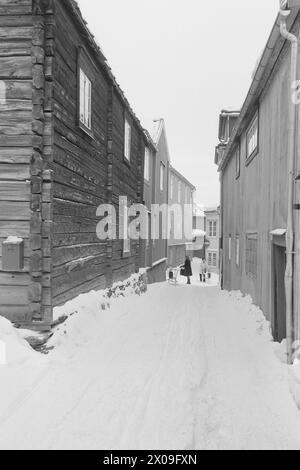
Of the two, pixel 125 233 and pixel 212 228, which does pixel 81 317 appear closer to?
pixel 125 233

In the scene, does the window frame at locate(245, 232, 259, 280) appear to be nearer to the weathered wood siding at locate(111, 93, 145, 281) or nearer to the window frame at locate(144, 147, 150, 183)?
the weathered wood siding at locate(111, 93, 145, 281)

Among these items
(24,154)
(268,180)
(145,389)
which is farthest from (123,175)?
(145,389)

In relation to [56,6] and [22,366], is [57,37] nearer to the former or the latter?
[56,6]

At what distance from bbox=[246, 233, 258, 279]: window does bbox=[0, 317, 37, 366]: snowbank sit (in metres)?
5.84

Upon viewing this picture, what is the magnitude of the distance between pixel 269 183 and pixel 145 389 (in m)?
4.67

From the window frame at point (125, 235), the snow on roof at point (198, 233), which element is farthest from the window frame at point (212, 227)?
the window frame at point (125, 235)

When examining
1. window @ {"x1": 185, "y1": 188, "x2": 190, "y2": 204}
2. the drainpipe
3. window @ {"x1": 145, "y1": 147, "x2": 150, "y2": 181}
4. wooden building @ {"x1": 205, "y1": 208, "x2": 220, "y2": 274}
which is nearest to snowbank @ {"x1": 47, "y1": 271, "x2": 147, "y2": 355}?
the drainpipe

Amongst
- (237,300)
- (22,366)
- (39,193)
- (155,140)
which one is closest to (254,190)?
(237,300)

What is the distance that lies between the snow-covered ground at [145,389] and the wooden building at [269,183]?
3.28 feet

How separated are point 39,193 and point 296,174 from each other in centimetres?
391

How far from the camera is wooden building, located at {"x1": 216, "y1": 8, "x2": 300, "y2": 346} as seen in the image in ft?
20.6

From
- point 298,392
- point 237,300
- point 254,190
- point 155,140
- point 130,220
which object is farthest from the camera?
point 155,140

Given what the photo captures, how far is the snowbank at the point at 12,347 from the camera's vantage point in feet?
18.0
